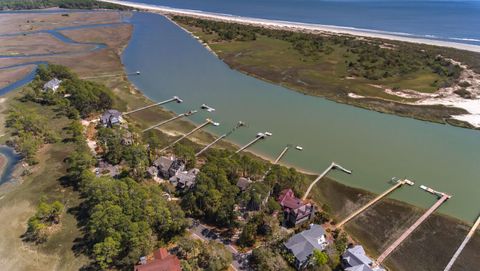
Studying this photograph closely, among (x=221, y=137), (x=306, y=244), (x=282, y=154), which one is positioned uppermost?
(x=306, y=244)

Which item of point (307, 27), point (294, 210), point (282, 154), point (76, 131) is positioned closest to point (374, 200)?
point (294, 210)

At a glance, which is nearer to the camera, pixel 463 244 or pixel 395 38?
pixel 463 244

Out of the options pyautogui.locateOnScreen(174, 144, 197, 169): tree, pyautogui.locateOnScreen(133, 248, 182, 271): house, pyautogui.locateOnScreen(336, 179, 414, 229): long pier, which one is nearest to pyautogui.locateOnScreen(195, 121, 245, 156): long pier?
pyautogui.locateOnScreen(174, 144, 197, 169): tree

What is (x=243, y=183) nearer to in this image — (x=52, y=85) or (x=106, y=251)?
(x=106, y=251)

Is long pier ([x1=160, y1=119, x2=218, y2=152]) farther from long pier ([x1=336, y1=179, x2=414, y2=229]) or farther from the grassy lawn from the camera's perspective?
long pier ([x1=336, y1=179, x2=414, y2=229])

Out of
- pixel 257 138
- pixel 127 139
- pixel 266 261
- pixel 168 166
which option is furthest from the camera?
pixel 257 138

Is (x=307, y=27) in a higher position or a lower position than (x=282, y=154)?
higher

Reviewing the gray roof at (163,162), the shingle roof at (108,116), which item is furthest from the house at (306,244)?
the shingle roof at (108,116)

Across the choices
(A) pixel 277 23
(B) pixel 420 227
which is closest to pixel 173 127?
(B) pixel 420 227
